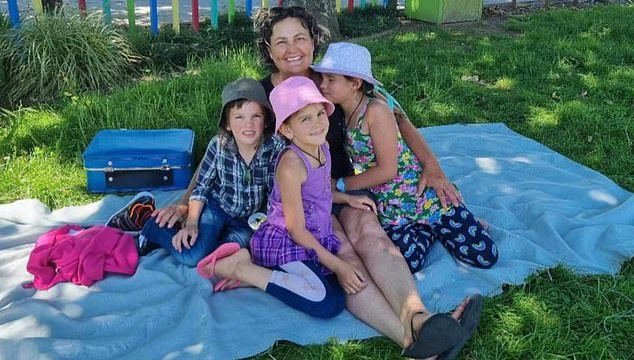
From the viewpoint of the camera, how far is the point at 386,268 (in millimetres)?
2713

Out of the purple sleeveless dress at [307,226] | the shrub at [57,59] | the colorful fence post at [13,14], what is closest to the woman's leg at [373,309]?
the purple sleeveless dress at [307,226]

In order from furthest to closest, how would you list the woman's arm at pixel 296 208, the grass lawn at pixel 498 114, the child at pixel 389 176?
the child at pixel 389 176 → the woman's arm at pixel 296 208 → the grass lawn at pixel 498 114

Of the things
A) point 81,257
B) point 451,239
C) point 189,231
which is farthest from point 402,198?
point 81,257

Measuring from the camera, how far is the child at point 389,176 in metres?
2.98

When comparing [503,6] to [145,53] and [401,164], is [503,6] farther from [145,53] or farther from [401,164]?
[401,164]

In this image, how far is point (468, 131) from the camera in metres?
4.97

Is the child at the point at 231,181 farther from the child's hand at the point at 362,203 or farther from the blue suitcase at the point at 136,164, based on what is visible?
the blue suitcase at the point at 136,164

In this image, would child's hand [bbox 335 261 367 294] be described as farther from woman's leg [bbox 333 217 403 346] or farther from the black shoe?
the black shoe

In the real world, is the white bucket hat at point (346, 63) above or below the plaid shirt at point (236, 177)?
above

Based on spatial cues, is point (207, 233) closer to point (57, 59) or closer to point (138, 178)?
point (138, 178)

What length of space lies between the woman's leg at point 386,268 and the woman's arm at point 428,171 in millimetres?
349

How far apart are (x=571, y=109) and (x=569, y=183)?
1.42 m

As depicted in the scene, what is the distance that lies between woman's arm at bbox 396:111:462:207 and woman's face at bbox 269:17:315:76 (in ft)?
1.88

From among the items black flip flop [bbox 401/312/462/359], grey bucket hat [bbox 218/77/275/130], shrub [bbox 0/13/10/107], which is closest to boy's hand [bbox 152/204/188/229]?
grey bucket hat [bbox 218/77/275/130]
